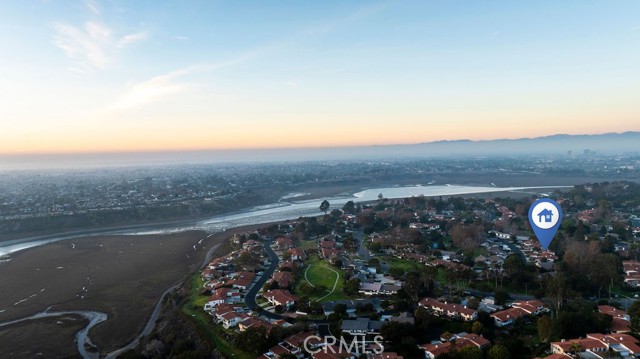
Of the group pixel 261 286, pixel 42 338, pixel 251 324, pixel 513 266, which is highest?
pixel 513 266

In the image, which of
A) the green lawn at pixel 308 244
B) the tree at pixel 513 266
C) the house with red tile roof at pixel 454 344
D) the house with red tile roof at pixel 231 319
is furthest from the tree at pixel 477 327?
the green lawn at pixel 308 244

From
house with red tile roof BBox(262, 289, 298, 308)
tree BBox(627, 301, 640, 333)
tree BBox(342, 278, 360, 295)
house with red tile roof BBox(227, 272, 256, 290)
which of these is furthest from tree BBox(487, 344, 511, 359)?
house with red tile roof BBox(227, 272, 256, 290)

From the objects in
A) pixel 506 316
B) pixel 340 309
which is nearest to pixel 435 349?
pixel 506 316

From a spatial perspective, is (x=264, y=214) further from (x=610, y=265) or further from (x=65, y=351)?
(x=610, y=265)

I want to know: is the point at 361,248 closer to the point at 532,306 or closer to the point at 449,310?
the point at 449,310

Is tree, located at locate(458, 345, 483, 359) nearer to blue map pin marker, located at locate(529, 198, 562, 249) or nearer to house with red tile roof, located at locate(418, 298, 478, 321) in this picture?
house with red tile roof, located at locate(418, 298, 478, 321)

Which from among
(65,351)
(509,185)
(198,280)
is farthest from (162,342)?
(509,185)

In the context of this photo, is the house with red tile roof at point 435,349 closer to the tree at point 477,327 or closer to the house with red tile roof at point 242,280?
the tree at point 477,327
